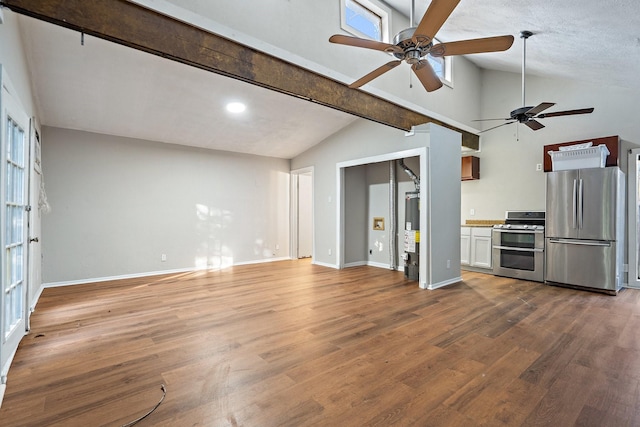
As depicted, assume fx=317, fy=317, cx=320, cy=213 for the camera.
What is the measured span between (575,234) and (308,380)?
4985mm

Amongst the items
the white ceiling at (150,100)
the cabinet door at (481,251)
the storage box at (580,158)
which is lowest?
the cabinet door at (481,251)

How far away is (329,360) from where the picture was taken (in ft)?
8.26

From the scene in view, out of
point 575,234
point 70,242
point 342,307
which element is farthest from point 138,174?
point 575,234

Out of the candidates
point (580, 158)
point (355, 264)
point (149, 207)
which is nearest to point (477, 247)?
point (580, 158)

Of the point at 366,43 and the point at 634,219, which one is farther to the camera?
the point at 634,219

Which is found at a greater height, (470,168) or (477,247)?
(470,168)

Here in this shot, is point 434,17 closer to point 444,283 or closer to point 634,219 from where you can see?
point 444,283

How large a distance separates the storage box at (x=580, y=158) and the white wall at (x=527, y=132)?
26.5 inches

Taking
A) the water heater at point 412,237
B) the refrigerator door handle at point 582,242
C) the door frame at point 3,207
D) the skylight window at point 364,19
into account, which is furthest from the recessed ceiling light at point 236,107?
the refrigerator door handle at point 582,242

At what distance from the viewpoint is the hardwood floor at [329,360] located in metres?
1.87

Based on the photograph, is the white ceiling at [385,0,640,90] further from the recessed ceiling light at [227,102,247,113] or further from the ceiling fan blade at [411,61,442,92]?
the recessed ceiling light at [227,102,247,113]

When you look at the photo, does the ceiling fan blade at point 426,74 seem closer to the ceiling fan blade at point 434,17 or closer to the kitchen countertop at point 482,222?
the ceiling fan blade at point 434,17

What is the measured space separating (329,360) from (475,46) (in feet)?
9.09

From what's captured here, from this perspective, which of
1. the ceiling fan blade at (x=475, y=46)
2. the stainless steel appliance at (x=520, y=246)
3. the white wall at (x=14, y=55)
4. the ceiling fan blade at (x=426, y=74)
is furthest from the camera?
the stainless steel appliance at (x=520, y=246)
